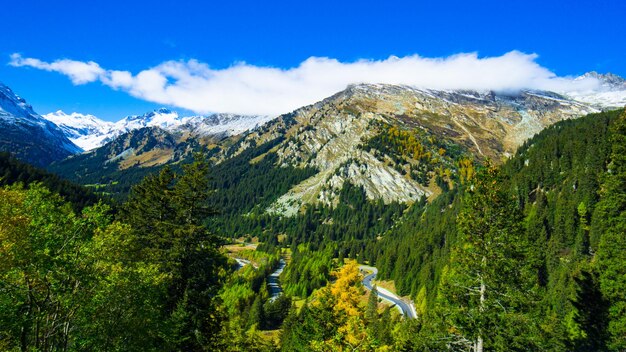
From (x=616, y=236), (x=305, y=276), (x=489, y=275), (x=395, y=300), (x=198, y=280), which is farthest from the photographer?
(x=305, y=276)

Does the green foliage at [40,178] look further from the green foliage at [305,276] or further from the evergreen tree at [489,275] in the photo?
the evergreen tree at [489,275]

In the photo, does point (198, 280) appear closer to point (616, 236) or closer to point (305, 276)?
point (616, 236)

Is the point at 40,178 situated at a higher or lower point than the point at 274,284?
higher

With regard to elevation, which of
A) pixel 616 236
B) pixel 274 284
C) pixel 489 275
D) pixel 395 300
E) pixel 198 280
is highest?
pixel 616 236

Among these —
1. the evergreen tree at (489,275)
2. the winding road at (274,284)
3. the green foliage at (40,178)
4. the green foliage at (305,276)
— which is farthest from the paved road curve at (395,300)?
the green foliage at (40,178)

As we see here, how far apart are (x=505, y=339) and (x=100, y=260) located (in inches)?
944

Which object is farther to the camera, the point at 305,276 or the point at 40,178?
the point at 305,276

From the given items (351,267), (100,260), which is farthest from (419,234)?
(100,260)

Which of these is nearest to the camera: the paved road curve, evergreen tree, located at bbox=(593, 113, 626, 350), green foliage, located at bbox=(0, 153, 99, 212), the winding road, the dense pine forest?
Answer: the dense pine forest

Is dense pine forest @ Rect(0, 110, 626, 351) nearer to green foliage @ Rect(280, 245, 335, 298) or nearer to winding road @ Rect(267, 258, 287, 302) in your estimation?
green foliage @ Rect(280, 245, 335, 298)

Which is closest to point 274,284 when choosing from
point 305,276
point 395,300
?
point 305,276

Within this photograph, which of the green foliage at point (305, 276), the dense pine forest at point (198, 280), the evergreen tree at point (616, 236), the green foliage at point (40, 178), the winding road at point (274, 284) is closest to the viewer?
the dense pine forest at point (198, 280)

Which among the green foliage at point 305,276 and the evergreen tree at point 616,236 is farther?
the green foliage at point 305,276

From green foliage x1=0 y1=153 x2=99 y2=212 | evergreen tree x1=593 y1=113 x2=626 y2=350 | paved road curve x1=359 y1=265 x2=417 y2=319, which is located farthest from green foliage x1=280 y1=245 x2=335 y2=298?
evergreen tree x1=593 y1=113 x2=626 y2=350
